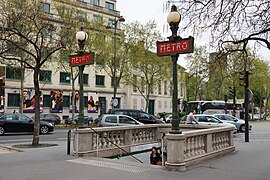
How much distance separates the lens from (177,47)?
8859 millimetres

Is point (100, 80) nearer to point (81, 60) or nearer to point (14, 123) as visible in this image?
point (14, 123)

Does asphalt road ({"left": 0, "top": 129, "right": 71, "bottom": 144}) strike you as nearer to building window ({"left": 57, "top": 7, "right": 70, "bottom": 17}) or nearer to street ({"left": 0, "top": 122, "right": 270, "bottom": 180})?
street ({"left": 0, "top": 122, "right": 270, "bottom": 180})

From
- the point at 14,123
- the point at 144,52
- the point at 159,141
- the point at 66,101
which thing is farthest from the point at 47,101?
the point at 159,141

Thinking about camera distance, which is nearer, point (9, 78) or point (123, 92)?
point (9, 78)

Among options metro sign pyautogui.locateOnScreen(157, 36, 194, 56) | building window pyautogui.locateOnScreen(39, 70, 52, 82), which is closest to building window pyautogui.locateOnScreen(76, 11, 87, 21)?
building window pyautogui.locateOnScreen(39, 70, 52, 82)

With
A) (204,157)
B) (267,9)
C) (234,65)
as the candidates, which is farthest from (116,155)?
(267,9)

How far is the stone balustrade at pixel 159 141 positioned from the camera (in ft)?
27.4

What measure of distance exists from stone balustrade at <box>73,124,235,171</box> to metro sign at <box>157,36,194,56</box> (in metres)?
2.32

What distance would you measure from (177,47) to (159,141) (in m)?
7.00

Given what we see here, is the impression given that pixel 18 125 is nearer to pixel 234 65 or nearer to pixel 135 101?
pixel 234 65

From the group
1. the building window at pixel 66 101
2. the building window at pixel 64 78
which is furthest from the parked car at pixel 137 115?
the building window at pixel 64 78

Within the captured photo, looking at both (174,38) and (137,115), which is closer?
(174,38)

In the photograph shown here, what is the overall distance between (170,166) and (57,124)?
29540 mm

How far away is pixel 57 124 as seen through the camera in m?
36.1
